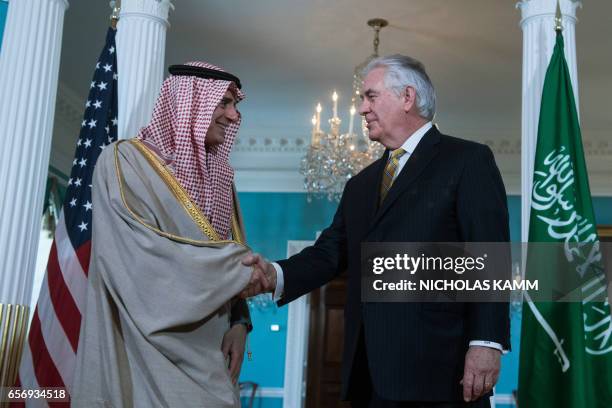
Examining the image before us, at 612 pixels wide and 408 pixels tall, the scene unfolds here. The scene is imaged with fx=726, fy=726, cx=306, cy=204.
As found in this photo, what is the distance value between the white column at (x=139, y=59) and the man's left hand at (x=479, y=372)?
2.58 meters

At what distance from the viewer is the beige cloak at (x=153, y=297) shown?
2016 mm

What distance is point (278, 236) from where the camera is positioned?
8734 millimetres

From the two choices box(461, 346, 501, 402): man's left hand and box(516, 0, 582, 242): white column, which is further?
box(516, 0, 582, 242): white column

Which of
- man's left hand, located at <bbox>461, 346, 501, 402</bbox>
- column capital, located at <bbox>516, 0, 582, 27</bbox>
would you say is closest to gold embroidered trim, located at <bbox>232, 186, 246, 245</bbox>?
man's left hand, located at <bbox>461, 346, 501, 402</bbox>

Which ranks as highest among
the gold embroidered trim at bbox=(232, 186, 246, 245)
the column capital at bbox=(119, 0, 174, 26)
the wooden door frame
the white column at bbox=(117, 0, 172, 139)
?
the column capital at bbox=(119, 0, 174, 26)

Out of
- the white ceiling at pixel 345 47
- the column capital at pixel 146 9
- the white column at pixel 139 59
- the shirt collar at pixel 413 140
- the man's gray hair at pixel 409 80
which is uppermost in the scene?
the white ceiling at pixel 345 47

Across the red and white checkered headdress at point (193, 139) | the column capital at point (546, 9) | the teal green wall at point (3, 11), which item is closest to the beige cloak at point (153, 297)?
the red and white checkered headdress at point (193, 139)

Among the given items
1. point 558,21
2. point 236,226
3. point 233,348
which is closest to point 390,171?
point 236,226

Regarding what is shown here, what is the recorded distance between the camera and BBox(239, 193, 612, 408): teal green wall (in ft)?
27.2

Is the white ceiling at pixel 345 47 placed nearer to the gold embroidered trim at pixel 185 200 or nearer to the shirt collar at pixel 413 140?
the shirt collar at pixel 413 140

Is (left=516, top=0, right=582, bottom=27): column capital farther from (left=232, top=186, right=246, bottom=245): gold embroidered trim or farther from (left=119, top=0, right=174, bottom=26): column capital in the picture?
(left=232, top=186, right=246, bottom=245): gold embroidered trim

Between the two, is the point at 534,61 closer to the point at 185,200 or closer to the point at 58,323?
the point at 185,200

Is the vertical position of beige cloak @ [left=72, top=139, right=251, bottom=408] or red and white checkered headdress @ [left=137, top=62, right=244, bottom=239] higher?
red and white checkered headdress @ [left=137, top=62, right=244, bottom=239]

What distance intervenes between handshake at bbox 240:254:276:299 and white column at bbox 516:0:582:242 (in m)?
2.00
